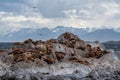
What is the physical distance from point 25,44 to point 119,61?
18440 millimetres

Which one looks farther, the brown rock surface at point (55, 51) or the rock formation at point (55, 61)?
the brown rock surface at point (55, 51)

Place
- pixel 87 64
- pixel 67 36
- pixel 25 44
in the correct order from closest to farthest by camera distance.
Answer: pixel 87 64 < pixel 25 44 < pixel 67 36

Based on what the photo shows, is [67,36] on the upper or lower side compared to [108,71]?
upper

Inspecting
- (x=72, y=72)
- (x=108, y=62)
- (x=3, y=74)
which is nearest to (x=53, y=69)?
(x=72, y=72)

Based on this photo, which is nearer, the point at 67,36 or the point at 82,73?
the point at 82,73

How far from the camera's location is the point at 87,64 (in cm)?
8588

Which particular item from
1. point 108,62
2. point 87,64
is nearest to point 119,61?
point 108,62

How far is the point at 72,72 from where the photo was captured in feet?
265

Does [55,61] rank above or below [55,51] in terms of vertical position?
below

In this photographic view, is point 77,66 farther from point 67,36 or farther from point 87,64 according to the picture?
point 67,36

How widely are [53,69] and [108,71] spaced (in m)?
10.8

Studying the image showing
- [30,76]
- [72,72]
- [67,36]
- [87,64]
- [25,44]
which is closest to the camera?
[30,76]

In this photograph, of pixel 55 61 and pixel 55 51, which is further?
pixel 55 51

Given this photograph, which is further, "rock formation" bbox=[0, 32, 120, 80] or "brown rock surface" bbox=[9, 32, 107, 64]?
"brown rock surface" bbox=[9, 32, 107, 64]
